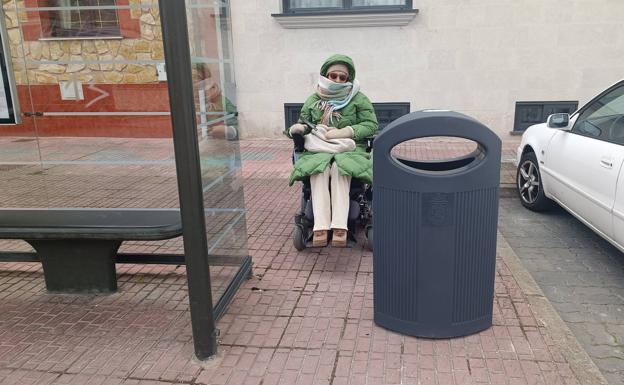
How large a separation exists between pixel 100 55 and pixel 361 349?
10.3 feet

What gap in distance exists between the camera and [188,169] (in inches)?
107

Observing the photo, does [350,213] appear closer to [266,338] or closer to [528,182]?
[266,338]

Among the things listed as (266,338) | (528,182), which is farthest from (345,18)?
(266,338)

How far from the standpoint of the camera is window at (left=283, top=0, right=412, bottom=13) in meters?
9.28

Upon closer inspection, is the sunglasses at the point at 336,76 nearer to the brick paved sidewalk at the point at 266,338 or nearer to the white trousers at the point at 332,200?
the white trousers at the point at 332,200

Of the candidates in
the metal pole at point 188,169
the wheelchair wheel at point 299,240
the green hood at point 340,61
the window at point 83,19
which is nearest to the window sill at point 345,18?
the green hood at point 340,61

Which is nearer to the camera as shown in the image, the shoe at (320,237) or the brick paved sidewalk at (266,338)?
the brick paved sidewalk at (266,338)

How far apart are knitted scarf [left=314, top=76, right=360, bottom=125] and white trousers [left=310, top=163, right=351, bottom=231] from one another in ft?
1.85

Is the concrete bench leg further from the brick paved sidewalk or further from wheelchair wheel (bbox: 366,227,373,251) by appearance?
wheelchair wheel (bbox: 366,227,373,251)

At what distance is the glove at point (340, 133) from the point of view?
15.0ft

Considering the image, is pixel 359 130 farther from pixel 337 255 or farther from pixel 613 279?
pixel 613 279

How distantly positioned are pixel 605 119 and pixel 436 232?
8.70 feet

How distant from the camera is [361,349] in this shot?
10.2 ft

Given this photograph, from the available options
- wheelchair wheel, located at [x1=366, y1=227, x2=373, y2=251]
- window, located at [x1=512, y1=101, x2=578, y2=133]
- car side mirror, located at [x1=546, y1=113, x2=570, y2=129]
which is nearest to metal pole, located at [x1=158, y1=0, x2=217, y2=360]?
wheelchair wheel, located at [x1=366, y1=227, x2=373, y2=251]
